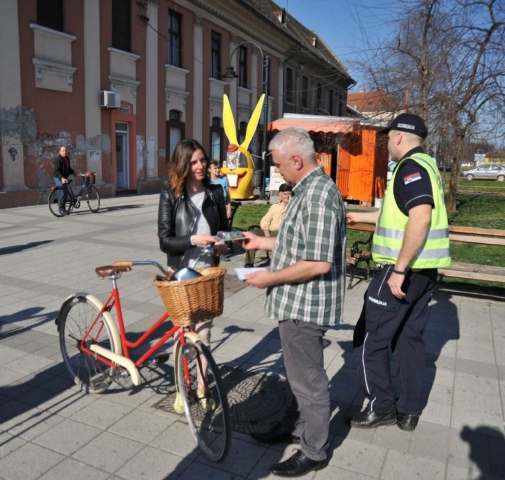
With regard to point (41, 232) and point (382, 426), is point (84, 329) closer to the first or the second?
point (382, 426)

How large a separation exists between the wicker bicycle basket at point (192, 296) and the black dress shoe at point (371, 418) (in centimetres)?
124

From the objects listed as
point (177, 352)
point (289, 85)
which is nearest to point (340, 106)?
point (289, 85)

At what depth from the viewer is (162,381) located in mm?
4082

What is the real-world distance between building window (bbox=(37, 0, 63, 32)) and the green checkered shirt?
15317 millimetres

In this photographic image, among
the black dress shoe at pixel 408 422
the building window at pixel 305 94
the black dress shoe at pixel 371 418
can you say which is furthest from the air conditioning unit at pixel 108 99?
the building window at pixel 305 94

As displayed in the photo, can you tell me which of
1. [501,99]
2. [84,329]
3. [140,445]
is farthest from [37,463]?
[501,99]

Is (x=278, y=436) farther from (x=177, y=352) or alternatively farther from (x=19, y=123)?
(x=19, y=123)

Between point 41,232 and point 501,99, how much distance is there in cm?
953

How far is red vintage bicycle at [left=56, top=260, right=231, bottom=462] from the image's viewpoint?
2947 millimetres

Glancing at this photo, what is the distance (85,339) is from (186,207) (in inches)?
50.6

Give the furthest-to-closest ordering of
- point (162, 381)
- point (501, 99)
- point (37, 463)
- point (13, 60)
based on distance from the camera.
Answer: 1. point (13, 60)
2. point (501, 99)
3. point (162, 381)
4. point (37, 463)

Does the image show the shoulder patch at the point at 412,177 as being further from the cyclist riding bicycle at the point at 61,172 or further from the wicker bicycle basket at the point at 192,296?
the cyclist riding bicycle at the point at 61,172

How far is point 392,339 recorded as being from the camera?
11.4ft

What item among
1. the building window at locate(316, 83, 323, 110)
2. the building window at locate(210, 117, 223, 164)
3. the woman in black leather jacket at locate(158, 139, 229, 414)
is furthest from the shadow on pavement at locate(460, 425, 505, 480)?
the building window at locate(316, 83, 323, 110)
